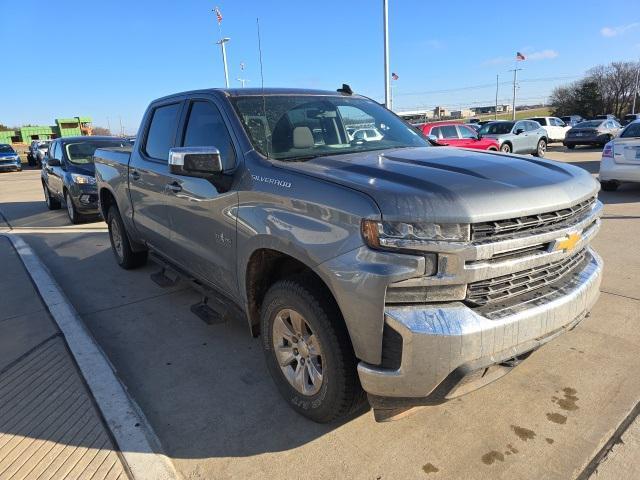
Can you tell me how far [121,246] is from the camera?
6008 mm

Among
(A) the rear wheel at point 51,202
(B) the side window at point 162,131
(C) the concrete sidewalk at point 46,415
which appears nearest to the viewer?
(C) the concrete sidewalk at point 46,415

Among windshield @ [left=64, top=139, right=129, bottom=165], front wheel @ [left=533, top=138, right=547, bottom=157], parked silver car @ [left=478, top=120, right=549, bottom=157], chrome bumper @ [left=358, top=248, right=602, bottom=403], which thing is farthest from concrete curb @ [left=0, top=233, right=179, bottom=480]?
front wheel @ [left=533, top=138, right=547, bottom=157]

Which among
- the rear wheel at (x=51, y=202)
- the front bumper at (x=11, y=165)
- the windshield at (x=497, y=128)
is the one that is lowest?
the front bumper at (x=11, y=165)

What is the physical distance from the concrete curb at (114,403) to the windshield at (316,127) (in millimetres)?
1807

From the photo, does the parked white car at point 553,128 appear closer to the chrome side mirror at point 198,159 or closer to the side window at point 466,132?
the side window at point 466,132

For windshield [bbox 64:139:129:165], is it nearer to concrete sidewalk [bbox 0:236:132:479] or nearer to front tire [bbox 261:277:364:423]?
concrete sidewalk [bbox 0:236:132:479]

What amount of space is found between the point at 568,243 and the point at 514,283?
43 centimetres

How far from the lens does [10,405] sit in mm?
3166

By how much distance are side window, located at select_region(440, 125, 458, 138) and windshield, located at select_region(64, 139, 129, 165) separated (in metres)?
10.4

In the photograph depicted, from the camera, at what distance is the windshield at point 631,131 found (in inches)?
380

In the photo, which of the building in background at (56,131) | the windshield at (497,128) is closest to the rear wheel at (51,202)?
the windshield at (497,128)

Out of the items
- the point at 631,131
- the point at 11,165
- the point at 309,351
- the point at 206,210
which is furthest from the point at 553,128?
the point at 11,165

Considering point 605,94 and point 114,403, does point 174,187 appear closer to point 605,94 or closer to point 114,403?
point 114,403

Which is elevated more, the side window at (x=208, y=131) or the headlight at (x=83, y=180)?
the side window at (x=208, y=131)
